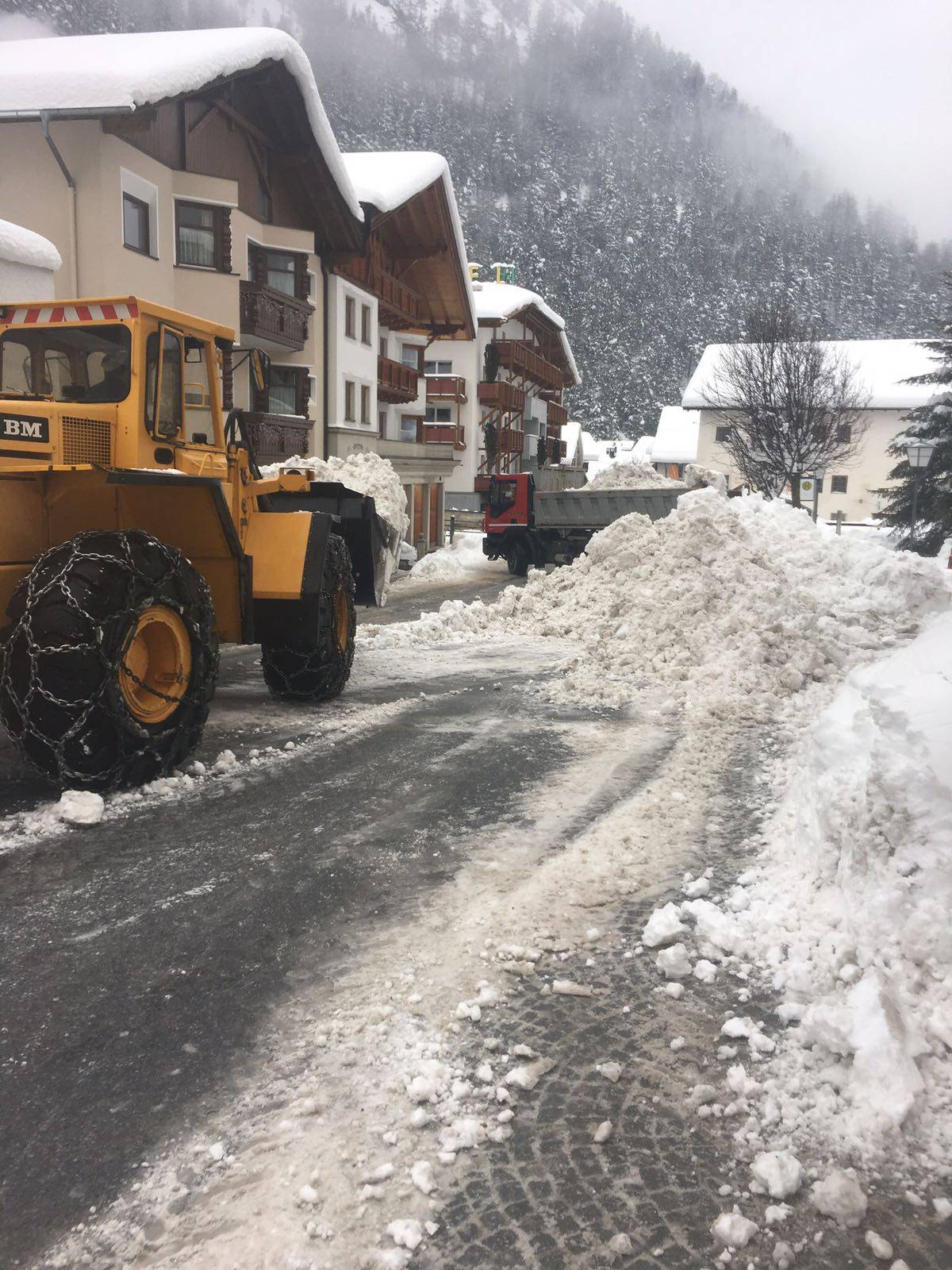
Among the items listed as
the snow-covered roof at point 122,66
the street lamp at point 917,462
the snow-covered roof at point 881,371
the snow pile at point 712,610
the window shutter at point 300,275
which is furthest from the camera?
the snow-covered roof at point 881,371

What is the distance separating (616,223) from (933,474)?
389 feet

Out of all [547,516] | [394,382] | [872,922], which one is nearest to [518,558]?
[547,516]

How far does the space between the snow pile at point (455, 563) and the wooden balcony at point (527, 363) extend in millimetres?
21076

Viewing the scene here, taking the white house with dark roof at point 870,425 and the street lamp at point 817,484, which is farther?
the white house with dark roof at point 870,425

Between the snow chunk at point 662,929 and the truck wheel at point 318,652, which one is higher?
the truck wheel at point 318,652

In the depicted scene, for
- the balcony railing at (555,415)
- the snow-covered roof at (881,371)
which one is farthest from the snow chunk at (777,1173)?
the balcony railing at (555,415)

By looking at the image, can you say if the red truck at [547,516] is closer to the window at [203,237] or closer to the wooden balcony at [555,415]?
the window at [203,237]

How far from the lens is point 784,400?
111ft

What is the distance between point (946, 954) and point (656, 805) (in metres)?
2.66

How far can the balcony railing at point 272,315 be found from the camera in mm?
21906

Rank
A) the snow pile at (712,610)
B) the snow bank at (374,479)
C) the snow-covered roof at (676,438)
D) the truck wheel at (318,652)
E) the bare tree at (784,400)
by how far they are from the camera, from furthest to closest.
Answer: the snow-covered roof at (676,438)
the bare tree at (784,400)
the snow bank at (374,479)
the snow pile at (712,610)
the truck wheel at (318,652)

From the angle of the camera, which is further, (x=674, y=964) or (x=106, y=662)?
(x=106, y=662)

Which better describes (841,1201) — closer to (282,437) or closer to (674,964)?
(674,964)

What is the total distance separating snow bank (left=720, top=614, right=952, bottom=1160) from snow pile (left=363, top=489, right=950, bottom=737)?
3221 millimetres
